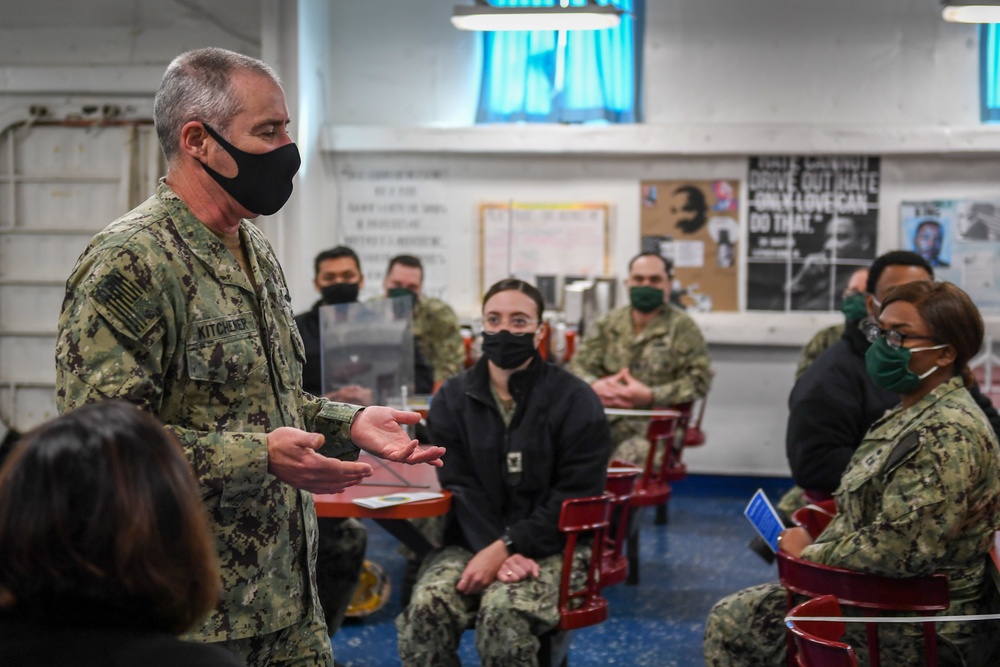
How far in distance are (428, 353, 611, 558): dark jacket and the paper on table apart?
97mm

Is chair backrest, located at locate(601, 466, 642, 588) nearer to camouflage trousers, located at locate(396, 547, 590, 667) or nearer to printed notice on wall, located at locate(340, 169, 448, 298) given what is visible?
camouflage trousers, located at locate(396, 547, 590, 667)

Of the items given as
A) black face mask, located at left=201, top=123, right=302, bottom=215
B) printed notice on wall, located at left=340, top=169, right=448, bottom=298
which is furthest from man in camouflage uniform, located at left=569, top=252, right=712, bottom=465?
black face mask, located at left=201, top=123, right=302, bottom=215

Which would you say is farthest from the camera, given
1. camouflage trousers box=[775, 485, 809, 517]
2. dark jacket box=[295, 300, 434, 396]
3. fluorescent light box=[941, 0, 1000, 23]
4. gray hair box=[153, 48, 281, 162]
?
fluorescent light box=[941, 0, 1000, 23]

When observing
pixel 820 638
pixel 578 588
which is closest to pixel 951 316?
pixel 820 638

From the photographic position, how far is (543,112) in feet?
24.6

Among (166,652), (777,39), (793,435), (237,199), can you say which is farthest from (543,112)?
(166,652)

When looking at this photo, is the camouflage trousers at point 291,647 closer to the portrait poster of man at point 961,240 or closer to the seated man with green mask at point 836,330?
the seated man with green mask at point 836,330

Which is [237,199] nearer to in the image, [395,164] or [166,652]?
[166,652]

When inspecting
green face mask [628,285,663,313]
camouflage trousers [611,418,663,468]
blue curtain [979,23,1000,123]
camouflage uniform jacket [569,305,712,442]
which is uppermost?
blue curtain [979,23,1000,123]

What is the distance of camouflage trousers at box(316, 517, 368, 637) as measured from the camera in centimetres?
376

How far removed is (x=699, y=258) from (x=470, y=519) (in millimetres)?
4230

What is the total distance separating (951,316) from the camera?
3.01m

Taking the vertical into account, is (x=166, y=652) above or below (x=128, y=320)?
below

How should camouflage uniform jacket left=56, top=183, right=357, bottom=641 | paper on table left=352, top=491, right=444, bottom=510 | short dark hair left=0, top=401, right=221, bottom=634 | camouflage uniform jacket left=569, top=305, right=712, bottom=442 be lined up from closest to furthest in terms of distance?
short dark hair left=0, top=401, right=221, bottom=634 → camouflage uniform jacket left=56, top=183, right=357, bottom=641 → paper on table left=352, top=491, right=444, bottom=510 → camouflage uniform jacket left=569, top=305, right=712, bottom=442
